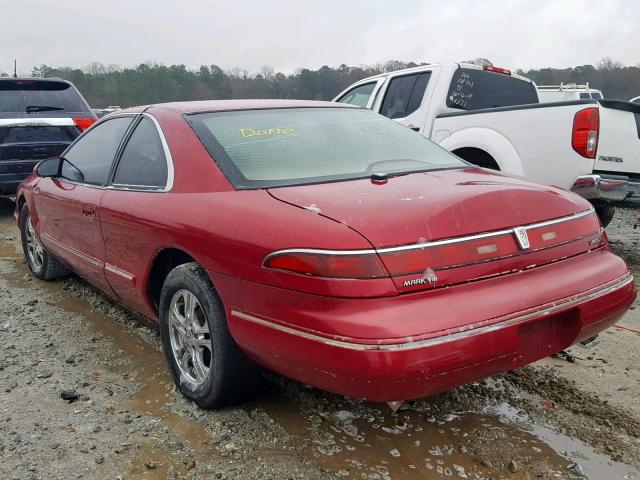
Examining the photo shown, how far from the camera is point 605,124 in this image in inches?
201

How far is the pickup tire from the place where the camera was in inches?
235

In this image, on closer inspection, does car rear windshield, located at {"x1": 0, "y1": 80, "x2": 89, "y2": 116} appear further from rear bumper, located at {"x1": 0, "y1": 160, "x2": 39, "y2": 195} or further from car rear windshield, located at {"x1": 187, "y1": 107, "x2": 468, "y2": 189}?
car rear windshield, located at {"x1": 187, "y1": 107, "x2": 468, "y2": 189}

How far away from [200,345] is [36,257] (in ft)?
10.4

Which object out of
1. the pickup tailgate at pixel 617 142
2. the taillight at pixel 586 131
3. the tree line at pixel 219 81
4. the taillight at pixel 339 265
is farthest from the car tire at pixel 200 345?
the tree line at pixel 219 81

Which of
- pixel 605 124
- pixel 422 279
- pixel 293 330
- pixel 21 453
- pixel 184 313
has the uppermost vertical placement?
pixel 605 124

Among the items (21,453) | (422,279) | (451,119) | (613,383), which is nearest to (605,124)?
(451,119)

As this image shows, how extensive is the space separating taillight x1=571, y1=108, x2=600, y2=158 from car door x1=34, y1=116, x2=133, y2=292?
11.7 ft

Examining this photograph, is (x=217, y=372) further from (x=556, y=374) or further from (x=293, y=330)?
(x=556, y=374)

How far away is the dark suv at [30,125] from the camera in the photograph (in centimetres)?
768

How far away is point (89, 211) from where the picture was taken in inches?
149

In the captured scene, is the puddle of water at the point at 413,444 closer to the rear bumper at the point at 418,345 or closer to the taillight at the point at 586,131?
the rear bumper at the point at 418,345

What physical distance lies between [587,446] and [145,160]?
2.64 meters

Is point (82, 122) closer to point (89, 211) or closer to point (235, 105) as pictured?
point (89, 211)

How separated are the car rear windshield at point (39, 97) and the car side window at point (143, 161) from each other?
500 centimetres
